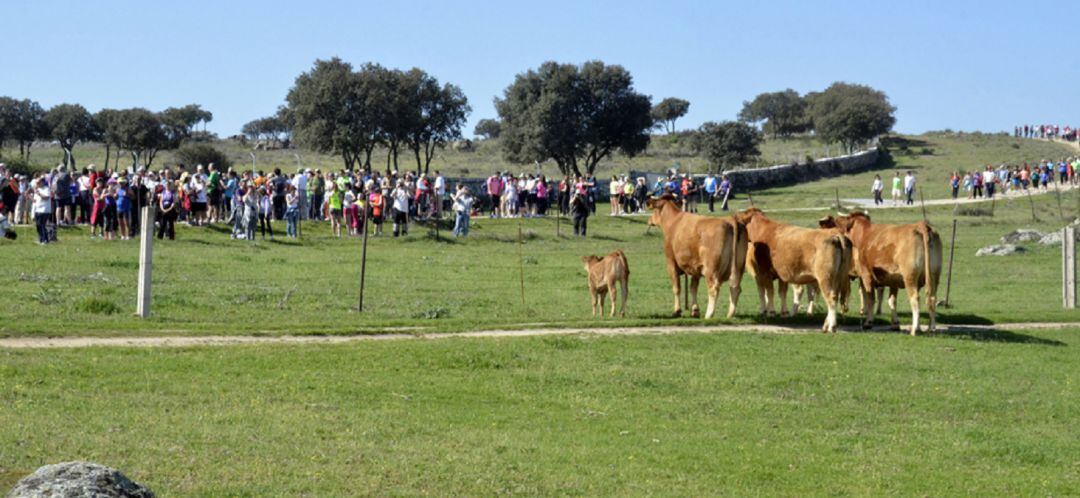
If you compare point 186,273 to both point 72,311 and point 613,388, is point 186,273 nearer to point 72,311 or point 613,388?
point 72,311

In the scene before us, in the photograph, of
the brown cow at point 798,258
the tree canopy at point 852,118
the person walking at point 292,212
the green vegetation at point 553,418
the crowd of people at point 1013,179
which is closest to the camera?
the green vegetation at point 553,418

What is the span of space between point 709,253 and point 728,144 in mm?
70642

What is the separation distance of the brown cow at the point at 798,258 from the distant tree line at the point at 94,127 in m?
70.3

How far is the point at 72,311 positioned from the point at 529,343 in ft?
27.9

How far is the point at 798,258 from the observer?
25.1 m

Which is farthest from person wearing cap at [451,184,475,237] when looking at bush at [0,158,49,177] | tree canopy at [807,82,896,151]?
tree canopy at [807,82,896,151]

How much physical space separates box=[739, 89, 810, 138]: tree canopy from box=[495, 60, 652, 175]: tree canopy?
55566 millimetres

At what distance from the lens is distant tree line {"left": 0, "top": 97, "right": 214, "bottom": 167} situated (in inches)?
3524

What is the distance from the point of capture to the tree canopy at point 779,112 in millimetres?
149500

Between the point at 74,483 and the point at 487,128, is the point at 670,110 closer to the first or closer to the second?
the point at 487,128

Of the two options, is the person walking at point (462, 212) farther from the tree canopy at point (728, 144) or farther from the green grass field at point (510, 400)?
the tree canopy at point (728, 144)

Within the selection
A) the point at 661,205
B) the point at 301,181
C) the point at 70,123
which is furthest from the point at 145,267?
the point at 70,123

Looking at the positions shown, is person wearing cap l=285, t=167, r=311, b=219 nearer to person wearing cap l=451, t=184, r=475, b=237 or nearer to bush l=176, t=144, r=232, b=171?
person wearing cap l=451, t=184, r=475, b=237

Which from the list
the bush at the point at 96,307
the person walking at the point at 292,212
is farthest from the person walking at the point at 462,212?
the bush at the point at 96,307
